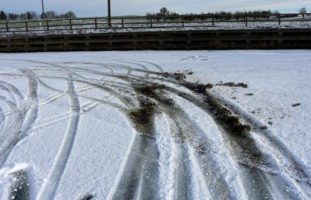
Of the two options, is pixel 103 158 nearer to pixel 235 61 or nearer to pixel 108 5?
pixel 235 61

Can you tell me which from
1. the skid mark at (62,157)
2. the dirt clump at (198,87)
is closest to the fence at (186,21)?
the dirt clump at (198,87)

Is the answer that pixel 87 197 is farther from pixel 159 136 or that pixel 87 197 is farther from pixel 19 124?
pixel 19 124

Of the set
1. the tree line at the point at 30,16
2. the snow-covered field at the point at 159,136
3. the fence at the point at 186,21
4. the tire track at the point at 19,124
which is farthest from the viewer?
the tree line at the point at 30,16

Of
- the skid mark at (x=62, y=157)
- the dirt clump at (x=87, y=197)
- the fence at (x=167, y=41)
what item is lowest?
the dirt clump at (x=87, y=197)

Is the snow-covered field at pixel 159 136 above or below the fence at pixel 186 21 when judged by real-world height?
below

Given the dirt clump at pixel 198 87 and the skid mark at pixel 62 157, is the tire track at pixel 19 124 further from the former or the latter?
the dirt clump at pixel 198 87

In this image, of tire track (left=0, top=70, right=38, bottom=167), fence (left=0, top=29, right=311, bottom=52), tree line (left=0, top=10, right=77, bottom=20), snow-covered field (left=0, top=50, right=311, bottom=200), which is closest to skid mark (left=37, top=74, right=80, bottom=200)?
snow-covered field (left=0, top=50, right=311, bottom=200)

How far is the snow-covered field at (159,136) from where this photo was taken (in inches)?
208

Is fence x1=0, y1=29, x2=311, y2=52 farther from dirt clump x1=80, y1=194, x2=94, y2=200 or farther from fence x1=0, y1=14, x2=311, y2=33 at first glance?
dirt clump x1=80, y1=194, x2=94, y2=200

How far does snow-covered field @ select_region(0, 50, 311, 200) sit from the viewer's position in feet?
17.3

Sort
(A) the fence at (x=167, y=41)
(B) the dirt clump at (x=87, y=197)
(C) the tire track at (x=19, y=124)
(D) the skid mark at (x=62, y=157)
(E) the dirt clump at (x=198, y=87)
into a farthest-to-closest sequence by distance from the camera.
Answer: (A) the fence at (x=167, y=41), (E) the dirt clump at (x=198, y=87), (C) the tire track at (x=19, y=124), (D) the skid mark at (x=62, y=157), (B) the dirt clump at (x=87, y=197)

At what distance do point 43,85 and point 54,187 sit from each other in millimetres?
7671

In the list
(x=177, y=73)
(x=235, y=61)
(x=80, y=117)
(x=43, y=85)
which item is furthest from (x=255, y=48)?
(x=80, y=117)

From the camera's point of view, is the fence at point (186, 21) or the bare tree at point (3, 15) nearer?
the fence at point (186, 21)
